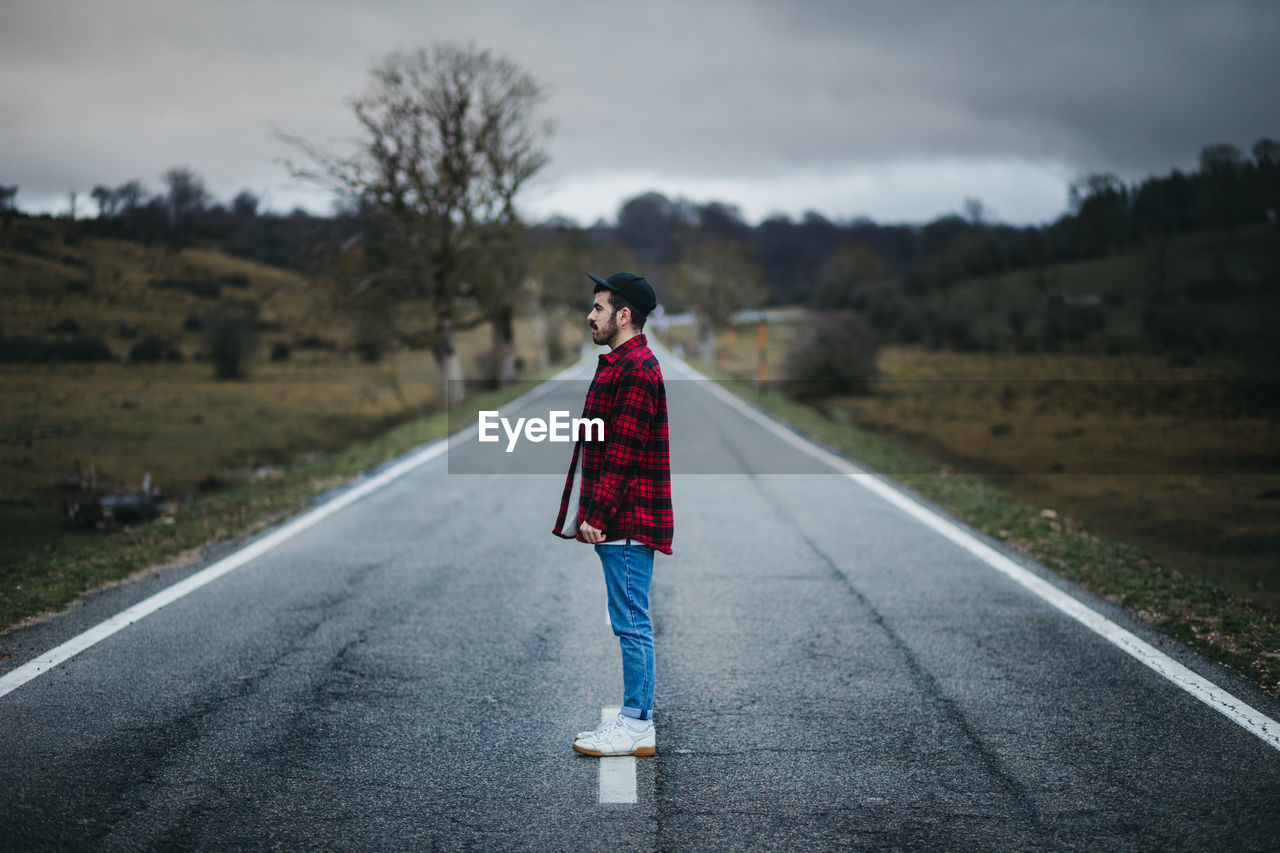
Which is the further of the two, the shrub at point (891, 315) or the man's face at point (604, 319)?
the shrub at point (891, 315)

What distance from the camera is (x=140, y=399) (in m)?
15.8

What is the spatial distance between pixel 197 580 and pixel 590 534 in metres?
4.10

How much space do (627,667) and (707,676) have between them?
1.00m

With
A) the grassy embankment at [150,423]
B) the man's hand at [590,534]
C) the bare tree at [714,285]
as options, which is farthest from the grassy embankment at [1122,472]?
the bare tree at [714,285]

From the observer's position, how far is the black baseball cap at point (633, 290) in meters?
3.52

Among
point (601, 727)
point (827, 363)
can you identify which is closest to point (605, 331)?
point (601, 727)

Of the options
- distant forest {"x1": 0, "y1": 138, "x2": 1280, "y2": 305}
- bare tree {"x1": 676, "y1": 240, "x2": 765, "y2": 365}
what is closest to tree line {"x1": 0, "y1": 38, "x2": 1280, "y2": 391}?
distant forest {"x1": 0, "y1": 138, "x2": 1280, "y2": 305}

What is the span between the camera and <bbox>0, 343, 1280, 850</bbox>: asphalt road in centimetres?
310

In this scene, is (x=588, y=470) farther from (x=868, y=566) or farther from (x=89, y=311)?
(x=89, y=311)

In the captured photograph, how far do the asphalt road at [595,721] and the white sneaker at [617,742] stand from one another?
0.06m

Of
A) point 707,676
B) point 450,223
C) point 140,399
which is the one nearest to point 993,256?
point 450,223

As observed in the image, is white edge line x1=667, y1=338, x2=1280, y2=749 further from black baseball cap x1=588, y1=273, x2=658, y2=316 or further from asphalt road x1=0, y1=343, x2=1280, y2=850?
black baseball cap x1=588, y1=273, x2=658, y2=316

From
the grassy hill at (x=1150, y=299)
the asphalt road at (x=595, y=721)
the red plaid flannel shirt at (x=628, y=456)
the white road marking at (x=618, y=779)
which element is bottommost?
the white road marking at (x=618, y=779)

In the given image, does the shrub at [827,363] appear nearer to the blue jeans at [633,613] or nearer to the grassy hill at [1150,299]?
the grassy hill at [1150,299]
